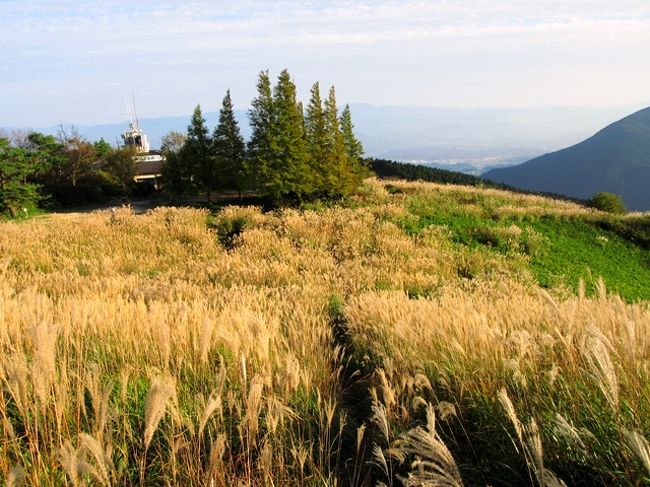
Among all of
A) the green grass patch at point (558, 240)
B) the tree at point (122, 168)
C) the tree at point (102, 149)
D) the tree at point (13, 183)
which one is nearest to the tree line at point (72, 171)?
→ the tree at point (122, 168)

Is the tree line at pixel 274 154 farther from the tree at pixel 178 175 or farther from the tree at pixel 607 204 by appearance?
the tree at pixel 607 204

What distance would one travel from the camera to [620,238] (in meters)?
19.6

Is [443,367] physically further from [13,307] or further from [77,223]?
[77,223]

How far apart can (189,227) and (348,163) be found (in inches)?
596

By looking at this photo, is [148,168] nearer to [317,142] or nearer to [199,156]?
[199,156]

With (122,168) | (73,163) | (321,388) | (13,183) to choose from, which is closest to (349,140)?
(122,168)

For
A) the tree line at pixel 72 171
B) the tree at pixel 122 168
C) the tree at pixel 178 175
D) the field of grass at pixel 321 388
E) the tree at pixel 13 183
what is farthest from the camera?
the tree at pixel 122 168

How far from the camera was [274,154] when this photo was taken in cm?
2711

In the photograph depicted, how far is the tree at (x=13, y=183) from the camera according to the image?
101 ft

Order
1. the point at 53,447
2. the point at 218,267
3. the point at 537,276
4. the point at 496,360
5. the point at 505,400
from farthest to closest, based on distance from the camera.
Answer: the point at 537,276 < the point at 218,267 < the point at 496,360 < the point at 53,447 < the point at 505,400

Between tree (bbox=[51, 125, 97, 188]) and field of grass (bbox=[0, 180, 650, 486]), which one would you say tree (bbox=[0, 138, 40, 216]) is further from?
field of grass (bbox=[0, 180, 650, 486])

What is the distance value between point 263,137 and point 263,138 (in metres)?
0.07

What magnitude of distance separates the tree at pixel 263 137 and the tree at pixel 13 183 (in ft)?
54.8

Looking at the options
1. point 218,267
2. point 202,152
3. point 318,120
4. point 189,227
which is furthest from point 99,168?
point 218,267
